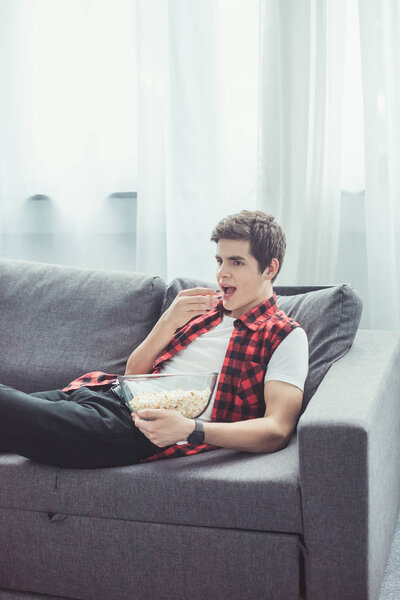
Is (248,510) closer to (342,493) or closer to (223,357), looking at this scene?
(342,493)

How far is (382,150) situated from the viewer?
2557 millimetres

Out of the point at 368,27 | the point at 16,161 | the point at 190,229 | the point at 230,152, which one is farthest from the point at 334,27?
the point at 16,161

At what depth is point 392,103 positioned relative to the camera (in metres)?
2.55

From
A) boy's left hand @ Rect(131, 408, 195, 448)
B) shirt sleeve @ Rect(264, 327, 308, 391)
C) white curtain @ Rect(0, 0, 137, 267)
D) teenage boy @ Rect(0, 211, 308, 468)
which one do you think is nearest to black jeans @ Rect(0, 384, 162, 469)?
teenage boy @ Rect(0, 211, 308, 468)

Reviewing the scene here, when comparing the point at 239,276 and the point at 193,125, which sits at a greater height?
the point at 193,125

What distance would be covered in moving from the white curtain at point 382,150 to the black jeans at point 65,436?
3.75 ft

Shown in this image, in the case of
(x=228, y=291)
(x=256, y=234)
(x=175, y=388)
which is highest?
(x=256, y=234)

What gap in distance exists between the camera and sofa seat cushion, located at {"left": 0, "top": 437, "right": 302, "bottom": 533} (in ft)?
5.44

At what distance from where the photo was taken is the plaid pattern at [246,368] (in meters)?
1.92

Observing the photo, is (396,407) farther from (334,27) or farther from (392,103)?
(334,27)

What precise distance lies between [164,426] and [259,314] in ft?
1.54

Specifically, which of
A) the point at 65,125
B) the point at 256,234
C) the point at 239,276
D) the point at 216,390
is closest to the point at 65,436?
the point at 216,390

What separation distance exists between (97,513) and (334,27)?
73.5 inches

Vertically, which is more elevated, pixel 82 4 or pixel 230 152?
pixel 82 4
